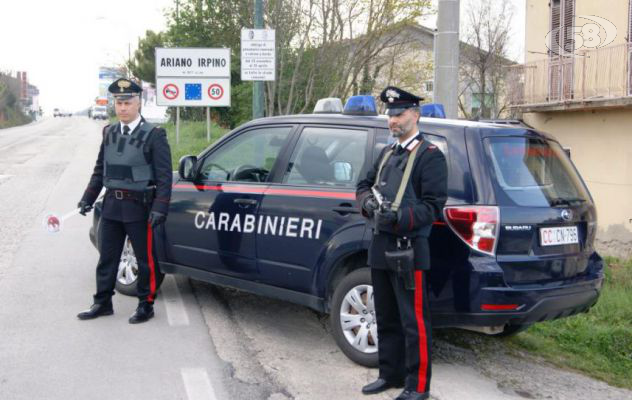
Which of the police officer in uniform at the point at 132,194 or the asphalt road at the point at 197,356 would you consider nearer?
the asphalt road at the point at 197,356

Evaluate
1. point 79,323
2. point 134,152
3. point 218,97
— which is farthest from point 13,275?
point 218,97

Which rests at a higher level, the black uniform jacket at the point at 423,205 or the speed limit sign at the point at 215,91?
the speed limit sign at the point at 215,91

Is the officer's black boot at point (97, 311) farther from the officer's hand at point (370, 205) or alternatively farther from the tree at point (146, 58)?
the tree at point (146, 58)

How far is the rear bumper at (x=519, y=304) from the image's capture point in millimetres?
4359

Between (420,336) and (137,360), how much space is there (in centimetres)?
198

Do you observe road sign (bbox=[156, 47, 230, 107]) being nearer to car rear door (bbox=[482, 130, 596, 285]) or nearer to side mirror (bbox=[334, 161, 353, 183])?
side mirror (bbox=[334, 161, 353, 183])

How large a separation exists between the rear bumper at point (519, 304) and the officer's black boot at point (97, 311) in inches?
112

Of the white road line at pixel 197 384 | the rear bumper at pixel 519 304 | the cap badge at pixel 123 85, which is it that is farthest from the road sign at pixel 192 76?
the rear bumper at pixel 519 304

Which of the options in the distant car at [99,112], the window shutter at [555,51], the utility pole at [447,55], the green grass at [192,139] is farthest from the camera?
the distant car at [99,112]

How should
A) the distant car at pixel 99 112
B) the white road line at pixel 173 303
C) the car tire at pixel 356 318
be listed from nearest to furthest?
the car tire at pixel 356 318
the white road line at pixel 173 303
the distant car at pixel 99 112

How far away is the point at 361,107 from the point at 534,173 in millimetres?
1334

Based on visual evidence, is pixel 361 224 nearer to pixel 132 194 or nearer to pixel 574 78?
pixel 132 194

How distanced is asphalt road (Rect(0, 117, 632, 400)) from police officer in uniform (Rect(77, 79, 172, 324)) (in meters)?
0.31

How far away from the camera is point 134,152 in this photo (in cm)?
567
